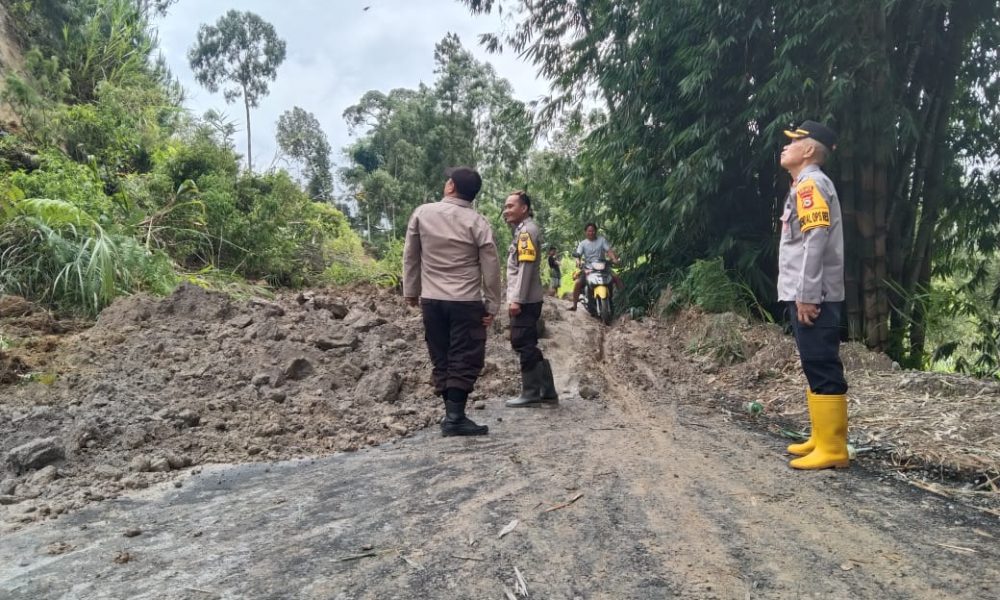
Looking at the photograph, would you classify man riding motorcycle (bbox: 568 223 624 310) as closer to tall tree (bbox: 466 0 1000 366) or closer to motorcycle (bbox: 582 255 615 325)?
motorcycle (bbox: 582 255 615 325)

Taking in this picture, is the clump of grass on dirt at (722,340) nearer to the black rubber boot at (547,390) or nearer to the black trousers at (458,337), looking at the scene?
the black rubber boot at (547,390)

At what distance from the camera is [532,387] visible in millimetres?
5020

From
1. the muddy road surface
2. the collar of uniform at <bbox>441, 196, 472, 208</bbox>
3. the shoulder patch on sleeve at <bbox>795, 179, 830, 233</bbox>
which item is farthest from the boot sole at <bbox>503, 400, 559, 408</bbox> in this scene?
the shoulder patch on sleeve at <bbox>795, 179, 830, 233</bbox>

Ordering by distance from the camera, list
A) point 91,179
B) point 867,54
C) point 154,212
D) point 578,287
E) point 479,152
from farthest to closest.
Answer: point 479,152 → point 578,287 → point 154,212 → point 91,179 → point 867,54

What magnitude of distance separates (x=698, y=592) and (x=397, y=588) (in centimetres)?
94

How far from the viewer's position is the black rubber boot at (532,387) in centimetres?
497

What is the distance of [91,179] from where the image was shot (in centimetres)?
841

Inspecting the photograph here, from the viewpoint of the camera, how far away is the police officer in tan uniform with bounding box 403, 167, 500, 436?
4.04 metres

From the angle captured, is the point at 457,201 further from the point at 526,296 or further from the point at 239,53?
the point at 239,53

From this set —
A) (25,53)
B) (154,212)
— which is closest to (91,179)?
(154,212)

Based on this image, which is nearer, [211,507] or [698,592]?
[698,592]

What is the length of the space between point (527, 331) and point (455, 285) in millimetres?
1074

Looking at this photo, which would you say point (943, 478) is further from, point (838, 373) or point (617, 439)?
point (617, 439)

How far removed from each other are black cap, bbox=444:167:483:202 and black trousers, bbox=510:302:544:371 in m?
1.09
